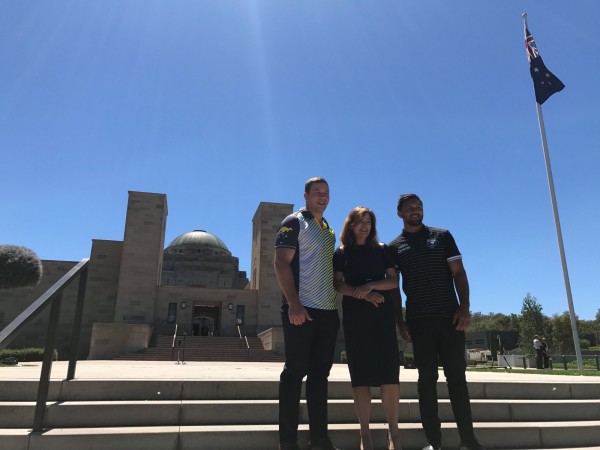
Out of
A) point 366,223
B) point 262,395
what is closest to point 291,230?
point 366,223

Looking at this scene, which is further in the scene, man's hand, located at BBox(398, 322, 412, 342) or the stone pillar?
the stone pillar

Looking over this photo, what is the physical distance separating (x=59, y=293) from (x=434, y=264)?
128 inches

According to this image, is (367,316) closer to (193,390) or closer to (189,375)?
(193,390)

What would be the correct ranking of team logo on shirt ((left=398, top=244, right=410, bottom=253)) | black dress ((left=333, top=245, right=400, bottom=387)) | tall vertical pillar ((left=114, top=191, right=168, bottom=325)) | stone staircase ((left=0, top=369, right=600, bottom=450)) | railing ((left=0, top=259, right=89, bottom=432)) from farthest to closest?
tall vertical pillar ((left=114, top=191, right=168, bottom=325))
team logo on shirt ((left=398, top=244, right=410, bottom=253))
stone staircase ((left=0, top=369, right=600, bottom=450))
black dress ((left=333, top=245, right=400, bottom=387))
railing ((left=0, top=259, right=89, bottom=432))

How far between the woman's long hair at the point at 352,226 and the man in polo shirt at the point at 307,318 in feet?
0.49

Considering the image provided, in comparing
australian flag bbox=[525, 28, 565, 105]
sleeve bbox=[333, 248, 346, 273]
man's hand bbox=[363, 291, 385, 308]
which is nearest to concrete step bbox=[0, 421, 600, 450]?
man's hand bbox=[363, 291, 385, 308]

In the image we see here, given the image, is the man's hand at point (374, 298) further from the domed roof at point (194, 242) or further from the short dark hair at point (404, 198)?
the domed roof at point (194, 242)

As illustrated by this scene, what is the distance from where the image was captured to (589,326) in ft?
210

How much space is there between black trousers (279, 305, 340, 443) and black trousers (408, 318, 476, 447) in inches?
31.5

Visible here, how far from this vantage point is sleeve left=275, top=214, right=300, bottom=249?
3.30 meters

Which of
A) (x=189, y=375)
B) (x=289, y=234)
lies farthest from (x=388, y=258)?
(x=189, y=375)

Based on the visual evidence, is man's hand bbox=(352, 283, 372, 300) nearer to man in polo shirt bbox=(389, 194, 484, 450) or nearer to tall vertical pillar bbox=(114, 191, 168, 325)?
man in polo shirt bbox=(389, 194, 484, 450)

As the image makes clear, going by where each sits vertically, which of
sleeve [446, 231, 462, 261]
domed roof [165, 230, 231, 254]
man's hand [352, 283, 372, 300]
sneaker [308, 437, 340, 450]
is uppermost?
domed roof [165, 230, 231, 254]

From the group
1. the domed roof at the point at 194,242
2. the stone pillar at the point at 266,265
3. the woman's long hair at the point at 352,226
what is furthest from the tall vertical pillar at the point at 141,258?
the woman's long hair at the point at 352,226
